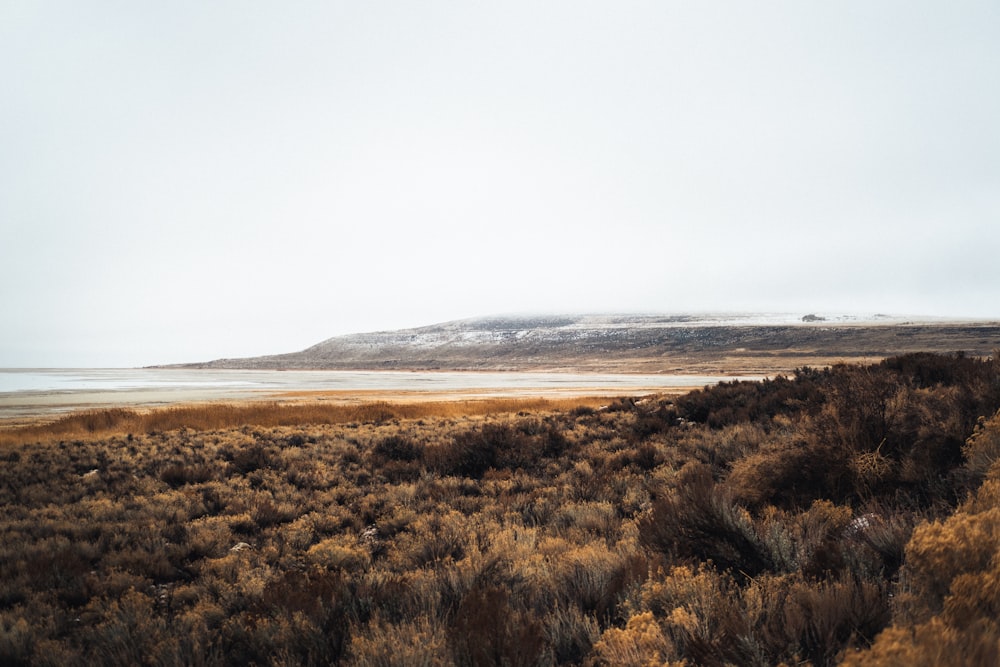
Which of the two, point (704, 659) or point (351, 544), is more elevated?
point (704, 659)

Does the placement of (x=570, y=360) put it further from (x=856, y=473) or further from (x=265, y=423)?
(x=856, y=473)

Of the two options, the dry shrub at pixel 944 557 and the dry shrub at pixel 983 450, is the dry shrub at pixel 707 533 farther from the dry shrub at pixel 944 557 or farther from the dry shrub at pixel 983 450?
the dry shrub at pixel 983 450

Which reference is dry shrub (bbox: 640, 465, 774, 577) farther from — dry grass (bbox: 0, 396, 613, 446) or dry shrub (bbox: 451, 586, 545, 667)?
dry grass (bbox: 0, 396, 613, 446)

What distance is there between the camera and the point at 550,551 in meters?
4.92

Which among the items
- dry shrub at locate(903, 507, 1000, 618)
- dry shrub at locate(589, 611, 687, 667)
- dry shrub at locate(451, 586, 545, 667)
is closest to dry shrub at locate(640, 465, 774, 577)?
dry shrub at locate(903, 507, 1000, 618)

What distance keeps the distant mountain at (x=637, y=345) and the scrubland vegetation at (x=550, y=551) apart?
57.8 m

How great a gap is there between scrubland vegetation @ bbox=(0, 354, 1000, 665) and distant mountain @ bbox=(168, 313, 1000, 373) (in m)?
57.8

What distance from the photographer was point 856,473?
5.60 m

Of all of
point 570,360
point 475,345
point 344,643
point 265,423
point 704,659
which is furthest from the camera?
point 475,345

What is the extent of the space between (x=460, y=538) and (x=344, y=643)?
228 cm

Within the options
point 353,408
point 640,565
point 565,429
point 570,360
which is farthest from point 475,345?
point 640,565

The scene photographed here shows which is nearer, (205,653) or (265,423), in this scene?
(205,653)

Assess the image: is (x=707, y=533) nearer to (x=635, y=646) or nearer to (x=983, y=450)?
(x=635, y=646)

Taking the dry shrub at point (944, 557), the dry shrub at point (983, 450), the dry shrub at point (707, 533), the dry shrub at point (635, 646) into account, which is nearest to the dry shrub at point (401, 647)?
the dry shrub at point (635, 646)
